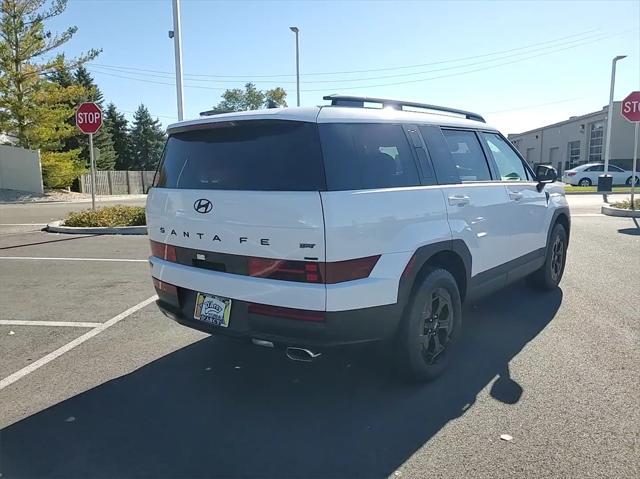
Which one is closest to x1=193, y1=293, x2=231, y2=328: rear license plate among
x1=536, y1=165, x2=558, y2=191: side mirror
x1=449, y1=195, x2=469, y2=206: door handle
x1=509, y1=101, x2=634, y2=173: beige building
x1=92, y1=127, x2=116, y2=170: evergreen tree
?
x1=449, y1=195, x2=469, y2=206: door handle

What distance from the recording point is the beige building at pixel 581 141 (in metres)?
41.6

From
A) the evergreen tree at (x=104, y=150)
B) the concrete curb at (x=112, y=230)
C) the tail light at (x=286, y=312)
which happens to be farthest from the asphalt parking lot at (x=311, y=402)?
the evergreen tree at (x=104, y=150)

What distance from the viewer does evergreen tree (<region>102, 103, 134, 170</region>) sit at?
174 ft

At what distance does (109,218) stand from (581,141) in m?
45.7

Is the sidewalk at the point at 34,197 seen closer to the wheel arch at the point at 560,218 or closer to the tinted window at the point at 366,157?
the wheel arch at the point at 560,218

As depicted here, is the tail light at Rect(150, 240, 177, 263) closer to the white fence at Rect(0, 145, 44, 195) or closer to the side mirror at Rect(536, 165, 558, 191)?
the side mirror at Rect(536, 165, 558, 191)

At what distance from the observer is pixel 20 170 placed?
27.8 meters

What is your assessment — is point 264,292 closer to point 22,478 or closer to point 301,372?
point 301,372

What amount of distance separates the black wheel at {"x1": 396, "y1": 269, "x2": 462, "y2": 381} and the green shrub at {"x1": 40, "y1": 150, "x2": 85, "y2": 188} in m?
29.7

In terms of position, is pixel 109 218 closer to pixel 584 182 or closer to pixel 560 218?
pixel 560 218

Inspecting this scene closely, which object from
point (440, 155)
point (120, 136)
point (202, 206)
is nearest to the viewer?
point (202, 206)

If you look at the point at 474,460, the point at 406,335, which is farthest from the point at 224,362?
the point at 474,460

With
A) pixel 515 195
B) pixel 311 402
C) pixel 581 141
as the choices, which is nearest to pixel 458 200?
pixel 515 195

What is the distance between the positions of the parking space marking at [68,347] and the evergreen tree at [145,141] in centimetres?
5913
